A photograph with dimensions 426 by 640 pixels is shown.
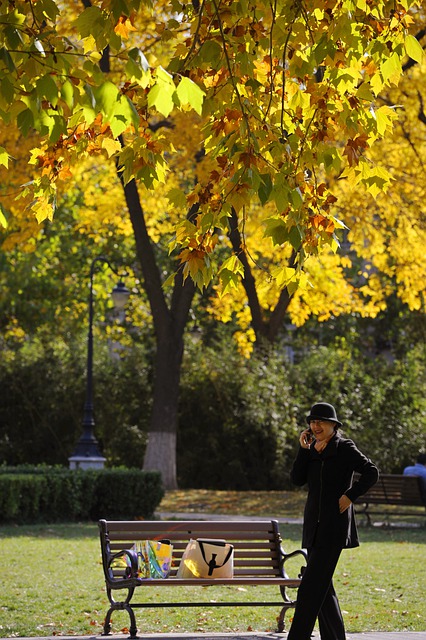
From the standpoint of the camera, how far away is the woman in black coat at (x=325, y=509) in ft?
27.2

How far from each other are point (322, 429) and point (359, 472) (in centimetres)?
40

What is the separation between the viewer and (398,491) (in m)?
19.5

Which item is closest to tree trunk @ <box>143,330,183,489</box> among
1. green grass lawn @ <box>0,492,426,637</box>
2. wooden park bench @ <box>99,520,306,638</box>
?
green grass lawn @ <box>0,492,426,637</box>

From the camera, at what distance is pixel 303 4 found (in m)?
A: 8.46

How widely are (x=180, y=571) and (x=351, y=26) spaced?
4590 mm

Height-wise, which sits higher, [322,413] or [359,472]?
[322,413]

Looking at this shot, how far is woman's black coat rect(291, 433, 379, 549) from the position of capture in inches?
330

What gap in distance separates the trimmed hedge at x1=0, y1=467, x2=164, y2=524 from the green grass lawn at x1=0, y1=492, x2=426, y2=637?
1.40m

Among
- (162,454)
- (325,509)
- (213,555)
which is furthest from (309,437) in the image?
(162,454)

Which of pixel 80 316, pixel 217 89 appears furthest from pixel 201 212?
pixel 80 316

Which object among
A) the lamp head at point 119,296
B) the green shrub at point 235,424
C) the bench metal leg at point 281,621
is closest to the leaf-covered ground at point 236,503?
the green shrub at point 235,424

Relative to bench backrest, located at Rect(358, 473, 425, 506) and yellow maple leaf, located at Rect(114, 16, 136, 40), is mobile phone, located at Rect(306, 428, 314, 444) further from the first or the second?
bench backrest, located at Rect(358, 473, 425, 506)

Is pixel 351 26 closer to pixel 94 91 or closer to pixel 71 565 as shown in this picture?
pixel 94 91

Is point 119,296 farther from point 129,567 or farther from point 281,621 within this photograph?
point 129,567
